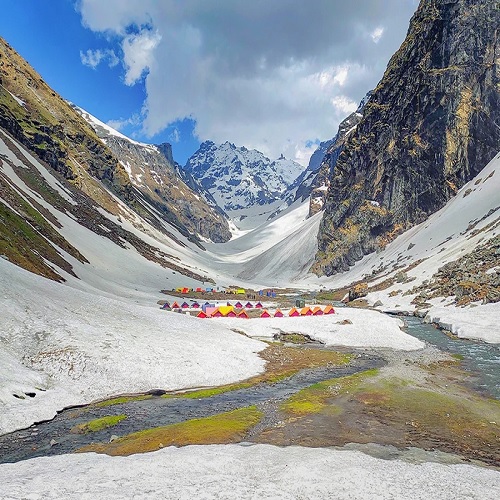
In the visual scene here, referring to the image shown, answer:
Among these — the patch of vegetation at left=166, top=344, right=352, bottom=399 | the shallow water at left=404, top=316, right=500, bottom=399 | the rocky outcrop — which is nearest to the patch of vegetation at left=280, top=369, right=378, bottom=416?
the patch of vegetation at left=166, top=344, right=352, bottom=399

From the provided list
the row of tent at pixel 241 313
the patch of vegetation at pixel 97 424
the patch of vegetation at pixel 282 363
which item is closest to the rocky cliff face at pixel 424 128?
the row of tent at pixel 241 313

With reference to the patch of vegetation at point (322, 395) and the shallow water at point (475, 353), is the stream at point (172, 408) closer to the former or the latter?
the shallow water at point (475, 353)

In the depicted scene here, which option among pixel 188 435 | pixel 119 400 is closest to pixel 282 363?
pixel 119 400

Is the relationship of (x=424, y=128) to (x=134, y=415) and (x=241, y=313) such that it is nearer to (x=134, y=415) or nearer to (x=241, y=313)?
(x=241, y=313)

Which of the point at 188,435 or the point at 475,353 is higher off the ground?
the point at 188,435

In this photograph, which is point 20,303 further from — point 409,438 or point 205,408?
point 409,438

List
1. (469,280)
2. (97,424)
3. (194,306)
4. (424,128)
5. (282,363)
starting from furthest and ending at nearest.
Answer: (424,128) → (194,306) → (469,280) → (282,363) → (97,424)

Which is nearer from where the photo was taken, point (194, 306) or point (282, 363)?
point (282, 363)
